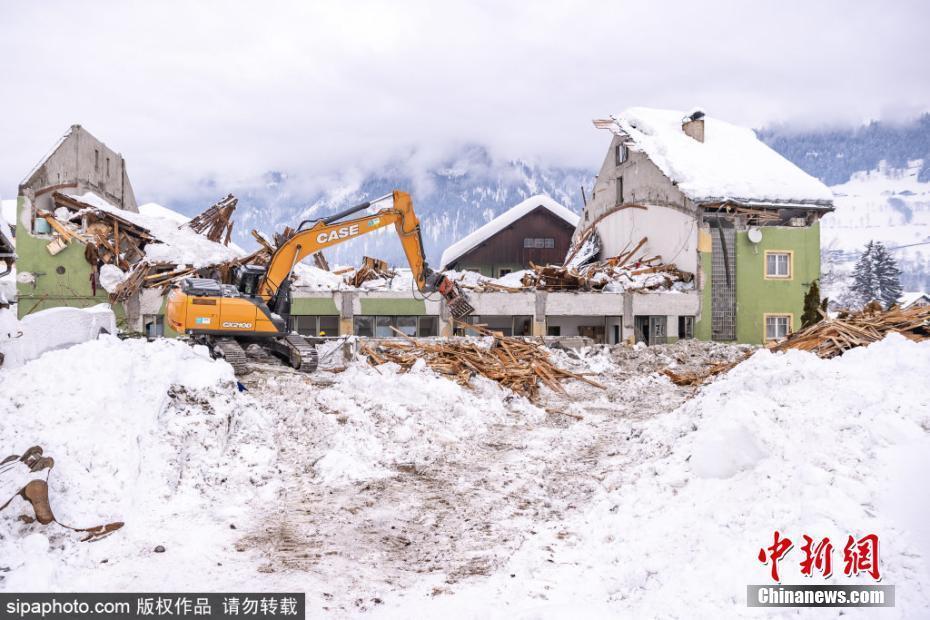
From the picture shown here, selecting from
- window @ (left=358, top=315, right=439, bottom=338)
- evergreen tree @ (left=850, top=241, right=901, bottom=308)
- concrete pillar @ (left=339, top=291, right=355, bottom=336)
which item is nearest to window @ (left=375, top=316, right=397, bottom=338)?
window @ (left=358, top=315, right=439, bottom=338)

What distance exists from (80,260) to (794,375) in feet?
89.7

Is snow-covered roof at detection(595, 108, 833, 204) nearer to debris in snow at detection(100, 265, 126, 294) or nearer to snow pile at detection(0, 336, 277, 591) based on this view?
snow pile at detection(0, 336, 277, 591)

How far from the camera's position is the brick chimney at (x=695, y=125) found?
1273 inches

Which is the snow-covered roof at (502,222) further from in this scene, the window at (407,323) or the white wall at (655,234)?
the window at (407,323)

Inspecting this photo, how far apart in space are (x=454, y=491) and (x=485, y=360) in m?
8.08

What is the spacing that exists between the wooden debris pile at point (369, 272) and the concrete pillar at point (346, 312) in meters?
2.33

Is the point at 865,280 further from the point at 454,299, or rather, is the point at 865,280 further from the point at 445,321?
the point at 454,299

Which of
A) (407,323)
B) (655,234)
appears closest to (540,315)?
(407,323)

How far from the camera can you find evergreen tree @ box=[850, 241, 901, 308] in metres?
60.6

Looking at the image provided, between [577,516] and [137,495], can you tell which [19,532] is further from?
[577,516]

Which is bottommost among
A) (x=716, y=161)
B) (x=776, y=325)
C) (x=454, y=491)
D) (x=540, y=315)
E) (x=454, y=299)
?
(x=454, y=491)

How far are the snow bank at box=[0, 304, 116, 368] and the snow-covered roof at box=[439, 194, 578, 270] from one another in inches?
1127

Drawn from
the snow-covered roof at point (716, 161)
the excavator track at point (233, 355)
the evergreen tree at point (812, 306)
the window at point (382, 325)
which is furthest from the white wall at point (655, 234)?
the excavator track at point (233, 355)

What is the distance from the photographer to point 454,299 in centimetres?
1559
